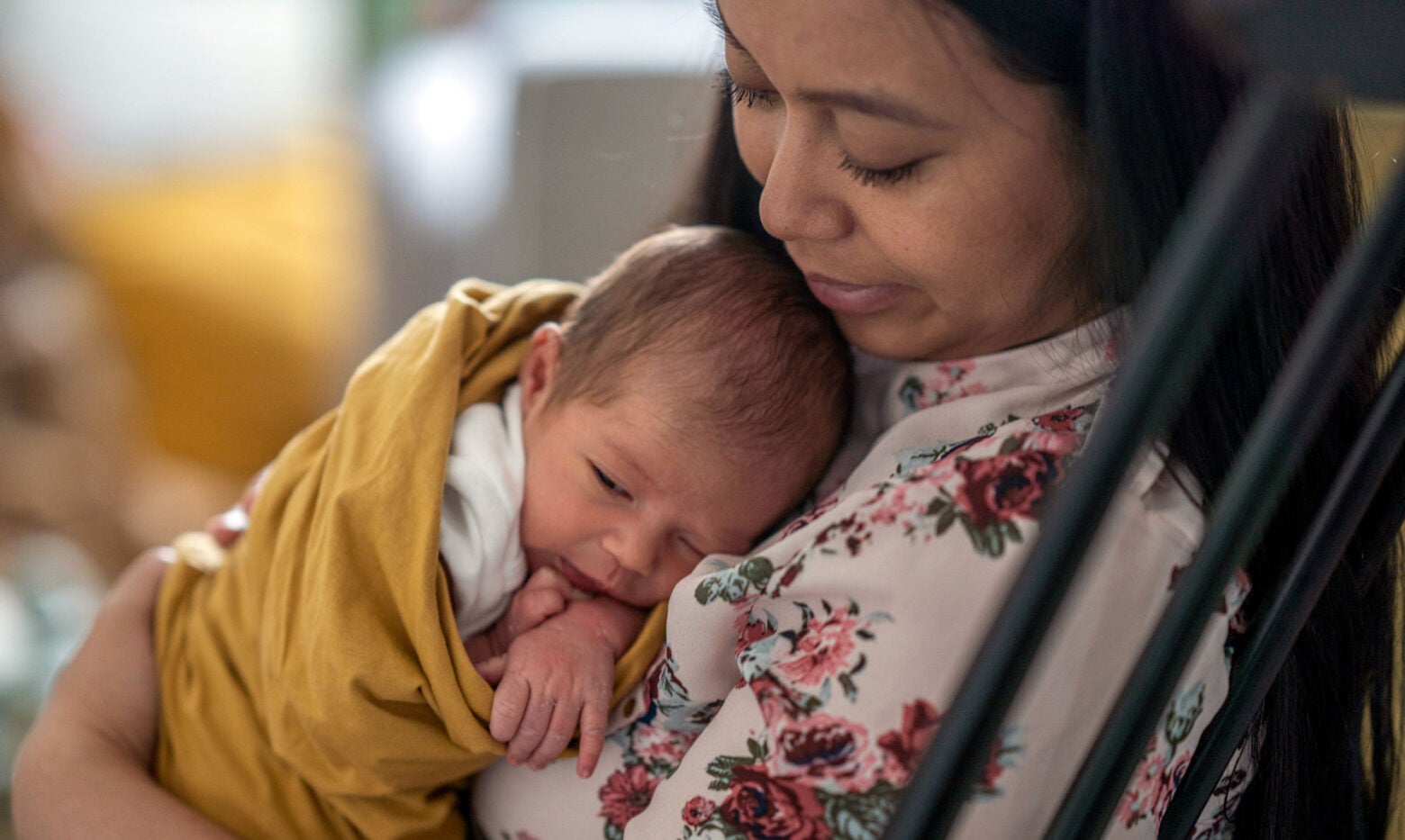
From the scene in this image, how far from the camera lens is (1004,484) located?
66 centimetres

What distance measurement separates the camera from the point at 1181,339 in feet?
1.34

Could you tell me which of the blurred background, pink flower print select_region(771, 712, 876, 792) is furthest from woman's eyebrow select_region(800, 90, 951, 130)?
the blurred background

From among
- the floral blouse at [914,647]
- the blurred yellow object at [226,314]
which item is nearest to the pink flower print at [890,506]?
the floral blouse at [914,647]

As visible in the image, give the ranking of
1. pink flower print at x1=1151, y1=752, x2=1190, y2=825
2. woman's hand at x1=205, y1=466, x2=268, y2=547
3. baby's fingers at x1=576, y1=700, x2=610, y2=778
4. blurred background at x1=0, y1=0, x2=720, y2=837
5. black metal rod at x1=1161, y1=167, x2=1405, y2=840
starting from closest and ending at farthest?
black metal rod at x1=1161, y1=167, x2=1405, y2=840 < pink flower print at x1=1151, y1=752, x2=1190, y2=825 < baby's fingers at x1=576, y1=700, x2=610, y2=778 < woman's hand at x1=205, y1=466, x2=268, y2=547 < blurred background at x1=0, y1=0, x2=720, y2=837

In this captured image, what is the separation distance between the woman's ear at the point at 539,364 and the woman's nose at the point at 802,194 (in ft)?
0.92

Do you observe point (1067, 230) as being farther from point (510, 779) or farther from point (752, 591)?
point (510, 779)

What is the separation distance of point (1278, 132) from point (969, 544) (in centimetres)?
32

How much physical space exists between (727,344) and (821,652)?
0.33 m

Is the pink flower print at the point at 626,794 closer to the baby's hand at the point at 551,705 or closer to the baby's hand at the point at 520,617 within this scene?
the baby's hand at the point at 551,705

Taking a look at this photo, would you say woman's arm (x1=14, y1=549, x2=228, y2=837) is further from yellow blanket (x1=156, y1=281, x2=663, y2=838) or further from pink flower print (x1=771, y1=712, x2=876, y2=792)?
pink flower print (x1=771, y1=712, x2=876, y2=792)

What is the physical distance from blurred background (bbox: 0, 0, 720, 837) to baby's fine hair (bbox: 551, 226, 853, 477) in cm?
134

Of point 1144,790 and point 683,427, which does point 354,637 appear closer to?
point 683,427

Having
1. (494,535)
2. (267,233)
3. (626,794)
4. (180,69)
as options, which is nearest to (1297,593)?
(626,794)

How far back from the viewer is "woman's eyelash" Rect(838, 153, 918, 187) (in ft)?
2.47
